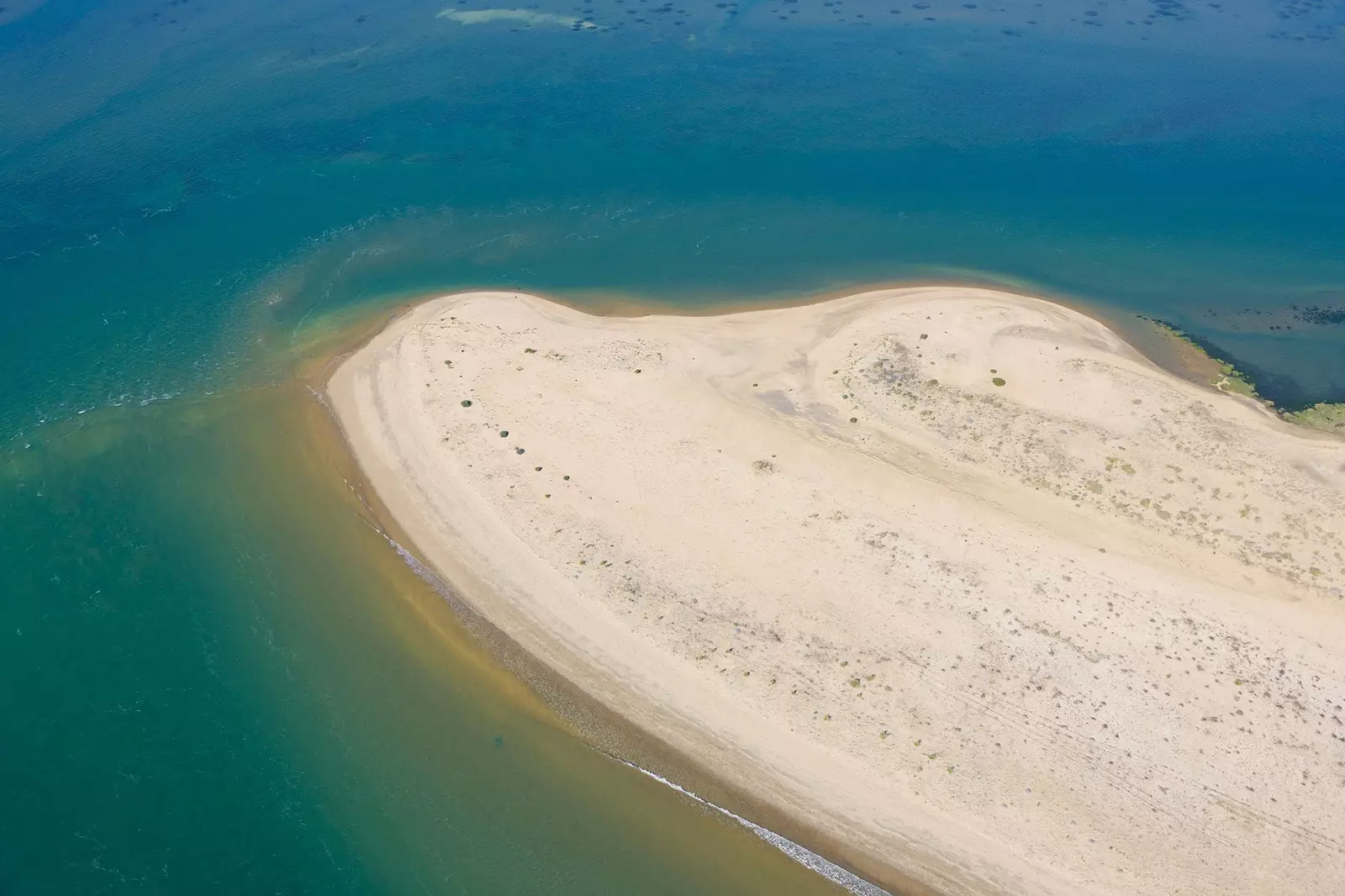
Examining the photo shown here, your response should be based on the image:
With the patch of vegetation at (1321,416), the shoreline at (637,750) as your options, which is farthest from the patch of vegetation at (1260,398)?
the shoreline at (637,750)

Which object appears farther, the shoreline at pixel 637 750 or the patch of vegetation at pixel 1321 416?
the patch of vegetation at pixel 1321 416

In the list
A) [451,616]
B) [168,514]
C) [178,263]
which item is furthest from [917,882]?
[178,263]

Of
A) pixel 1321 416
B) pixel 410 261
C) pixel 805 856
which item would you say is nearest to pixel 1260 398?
pixel 1321 416

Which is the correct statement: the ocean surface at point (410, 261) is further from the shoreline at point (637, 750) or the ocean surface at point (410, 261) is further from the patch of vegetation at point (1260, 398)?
the patch of vegetation at point (1260, 398)

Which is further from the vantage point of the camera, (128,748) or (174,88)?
(174,88)

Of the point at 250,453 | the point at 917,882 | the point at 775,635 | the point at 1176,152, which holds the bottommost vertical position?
the point at 917,882

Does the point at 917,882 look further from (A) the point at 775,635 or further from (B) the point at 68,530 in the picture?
(B) the point at 68,530
